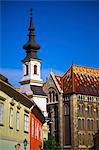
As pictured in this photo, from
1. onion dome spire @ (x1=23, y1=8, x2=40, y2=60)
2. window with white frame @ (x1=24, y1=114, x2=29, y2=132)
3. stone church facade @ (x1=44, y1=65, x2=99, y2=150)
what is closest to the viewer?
window with white frame @ (x1=24, y1=114, x2=29, y2=132)

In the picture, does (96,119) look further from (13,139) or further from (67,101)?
(13,139)

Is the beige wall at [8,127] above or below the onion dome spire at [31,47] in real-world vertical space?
below

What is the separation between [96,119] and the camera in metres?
70.2

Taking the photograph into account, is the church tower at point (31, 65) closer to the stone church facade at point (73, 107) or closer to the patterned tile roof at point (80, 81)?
the stone church facade at point (73, 107)

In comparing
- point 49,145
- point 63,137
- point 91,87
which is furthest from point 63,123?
point 49,145

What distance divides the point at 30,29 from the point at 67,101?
13862 millimetres

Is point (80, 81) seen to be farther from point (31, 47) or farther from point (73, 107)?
point (31, 47)

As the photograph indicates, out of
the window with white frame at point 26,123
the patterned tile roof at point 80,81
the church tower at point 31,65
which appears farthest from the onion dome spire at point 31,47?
the window with white frame at point 26,123

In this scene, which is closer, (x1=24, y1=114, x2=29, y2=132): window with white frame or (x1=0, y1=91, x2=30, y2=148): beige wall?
(x1=0, y1=91, x2=30, y2=148): beige wall

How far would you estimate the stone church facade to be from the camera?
66.4 m

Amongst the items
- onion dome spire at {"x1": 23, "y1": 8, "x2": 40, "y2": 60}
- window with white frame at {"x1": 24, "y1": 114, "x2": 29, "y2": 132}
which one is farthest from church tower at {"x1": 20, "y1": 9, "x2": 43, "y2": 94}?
window with white frame at {"x1": 24, "y1": 114, "x2": 29, "y2": 132}

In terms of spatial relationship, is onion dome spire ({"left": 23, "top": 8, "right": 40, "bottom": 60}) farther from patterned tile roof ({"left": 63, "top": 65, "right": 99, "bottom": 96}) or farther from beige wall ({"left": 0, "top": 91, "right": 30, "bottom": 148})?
beige wall ({"left": 0, "top": 91, "right": 30, "bottom": 148})

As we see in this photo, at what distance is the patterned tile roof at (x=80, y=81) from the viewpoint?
6925cm

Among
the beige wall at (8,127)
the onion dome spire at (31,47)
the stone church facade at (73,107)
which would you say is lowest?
the beige wall at (8,127)
